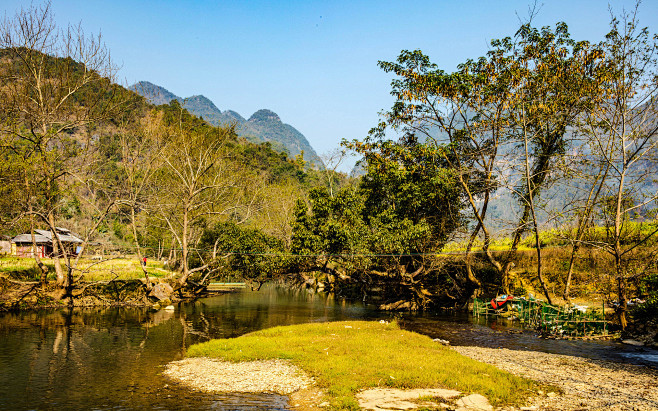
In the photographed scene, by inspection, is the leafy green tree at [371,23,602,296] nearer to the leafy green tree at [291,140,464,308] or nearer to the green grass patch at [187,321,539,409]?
the leafy green tree at [291,140,464,308]

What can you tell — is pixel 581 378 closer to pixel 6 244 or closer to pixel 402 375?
pixel 402 375

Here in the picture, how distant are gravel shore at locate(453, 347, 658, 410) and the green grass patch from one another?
47.9 inches

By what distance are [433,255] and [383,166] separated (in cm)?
984

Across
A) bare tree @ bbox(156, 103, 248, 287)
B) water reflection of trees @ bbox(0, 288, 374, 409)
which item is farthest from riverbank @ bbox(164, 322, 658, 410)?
bare tree @ bbox(156, 103, 248, 287)

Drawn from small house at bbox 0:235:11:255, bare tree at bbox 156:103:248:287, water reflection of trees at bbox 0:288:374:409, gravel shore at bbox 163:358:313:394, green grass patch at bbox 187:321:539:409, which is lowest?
water reflection of trees at bbox 0:288:374:409

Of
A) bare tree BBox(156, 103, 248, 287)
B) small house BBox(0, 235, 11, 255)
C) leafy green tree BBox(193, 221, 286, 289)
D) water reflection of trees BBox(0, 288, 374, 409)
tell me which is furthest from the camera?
small house BBox(0, 235, 11, 255)

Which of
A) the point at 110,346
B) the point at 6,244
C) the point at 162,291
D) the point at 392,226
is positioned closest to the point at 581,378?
the point at 110,346

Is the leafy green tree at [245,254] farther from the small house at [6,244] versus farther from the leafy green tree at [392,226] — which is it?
the small house at [6,244]

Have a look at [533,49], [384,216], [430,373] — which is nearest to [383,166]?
[384,216]

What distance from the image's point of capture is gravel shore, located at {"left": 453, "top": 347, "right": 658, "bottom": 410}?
13.8 meters

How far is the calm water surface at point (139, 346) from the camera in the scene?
14805 millimetres

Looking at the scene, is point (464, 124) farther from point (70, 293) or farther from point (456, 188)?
point (70, 293)

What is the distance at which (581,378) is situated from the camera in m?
16.9

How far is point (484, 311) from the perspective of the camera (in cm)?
3781
